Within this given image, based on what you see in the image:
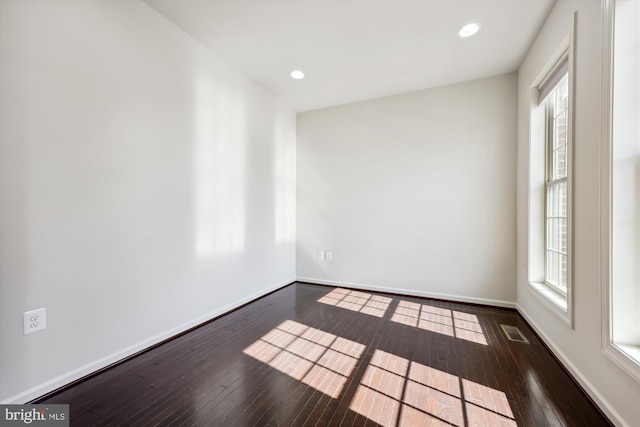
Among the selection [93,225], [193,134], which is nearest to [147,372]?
[93,225]

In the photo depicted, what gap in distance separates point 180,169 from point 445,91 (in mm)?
3521

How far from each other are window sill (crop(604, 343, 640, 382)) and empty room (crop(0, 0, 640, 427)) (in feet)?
0.05

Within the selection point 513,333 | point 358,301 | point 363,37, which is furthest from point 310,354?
point 363,37

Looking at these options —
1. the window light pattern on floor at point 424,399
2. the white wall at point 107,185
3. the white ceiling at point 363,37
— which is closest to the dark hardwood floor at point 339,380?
the window light pattern on floor at point 424,399

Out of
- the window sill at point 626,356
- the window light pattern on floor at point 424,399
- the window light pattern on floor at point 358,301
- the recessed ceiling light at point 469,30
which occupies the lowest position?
the window light pattern on floor at point 358,301

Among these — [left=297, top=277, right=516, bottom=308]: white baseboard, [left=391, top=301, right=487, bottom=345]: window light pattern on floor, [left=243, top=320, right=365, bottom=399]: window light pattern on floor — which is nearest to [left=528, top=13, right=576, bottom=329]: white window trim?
[left=391, top=301, right=487, bottom=345]: window light pattern on floor

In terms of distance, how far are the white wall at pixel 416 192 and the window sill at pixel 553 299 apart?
752 millimetres

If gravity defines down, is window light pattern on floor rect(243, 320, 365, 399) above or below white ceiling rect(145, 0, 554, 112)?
below

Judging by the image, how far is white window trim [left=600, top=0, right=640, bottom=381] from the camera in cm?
158

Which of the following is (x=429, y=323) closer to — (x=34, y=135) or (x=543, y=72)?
(x=543, y=72)

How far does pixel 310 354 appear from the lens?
2350 millimetres

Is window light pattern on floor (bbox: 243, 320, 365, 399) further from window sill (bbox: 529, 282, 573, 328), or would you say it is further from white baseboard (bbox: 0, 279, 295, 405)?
window sill (bbox: 529, 282, 573, 328)

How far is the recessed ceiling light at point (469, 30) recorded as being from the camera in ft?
8.54

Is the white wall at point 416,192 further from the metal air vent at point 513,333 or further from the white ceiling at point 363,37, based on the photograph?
the metal air vent at point 513,333
